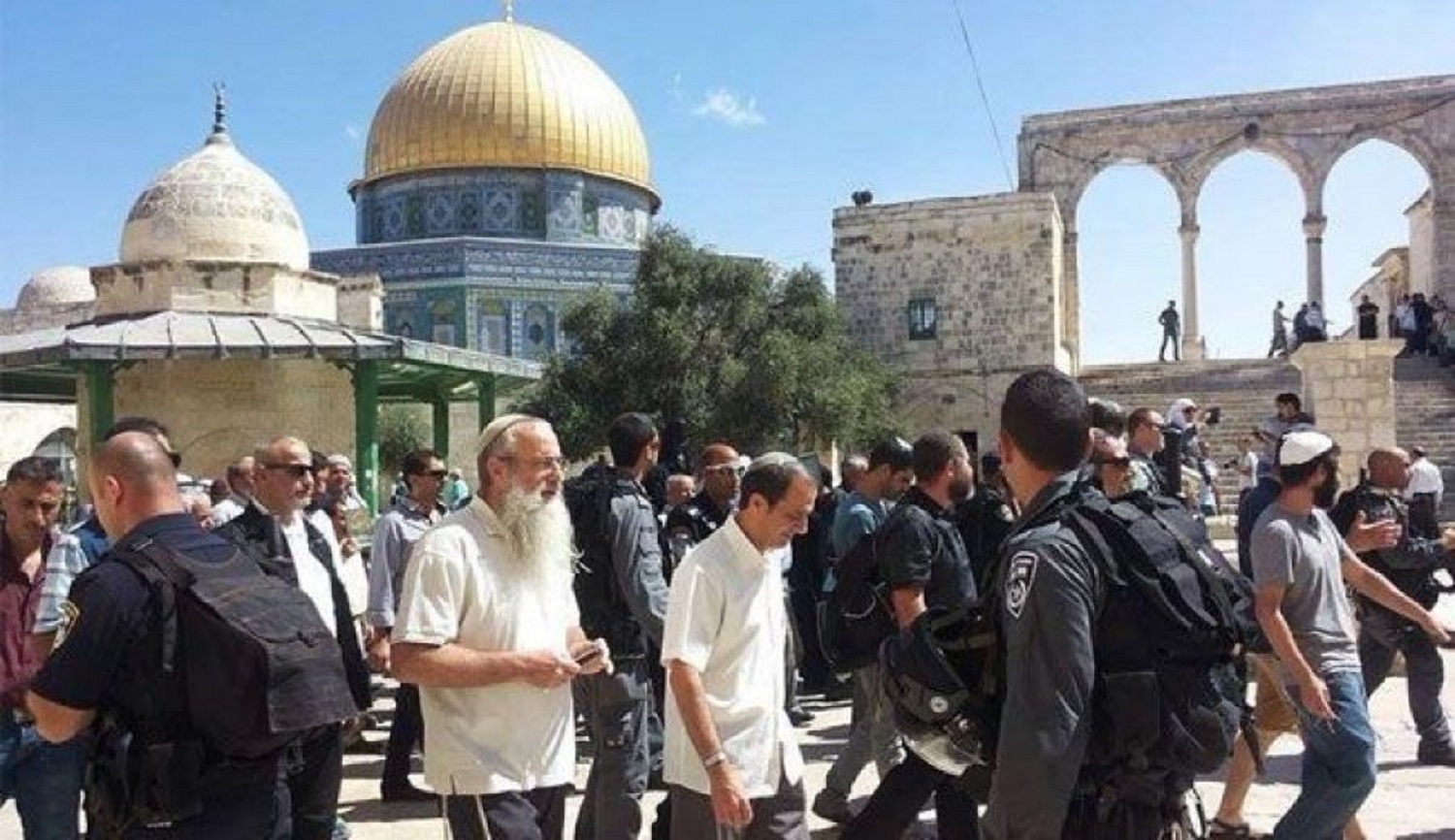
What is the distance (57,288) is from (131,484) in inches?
1646

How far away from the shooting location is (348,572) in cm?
536

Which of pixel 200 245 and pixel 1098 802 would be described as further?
pixel 200 245

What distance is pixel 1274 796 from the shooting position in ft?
17.5

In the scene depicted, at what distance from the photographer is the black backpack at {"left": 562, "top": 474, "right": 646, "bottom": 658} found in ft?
14.6

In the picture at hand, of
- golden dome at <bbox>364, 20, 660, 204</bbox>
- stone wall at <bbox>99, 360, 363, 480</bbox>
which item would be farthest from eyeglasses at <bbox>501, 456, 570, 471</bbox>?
golden dome at <bbox>364, 20, 660, 204</bbox>

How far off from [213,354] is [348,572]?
8982mm

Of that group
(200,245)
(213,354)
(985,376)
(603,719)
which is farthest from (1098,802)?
(985,376)

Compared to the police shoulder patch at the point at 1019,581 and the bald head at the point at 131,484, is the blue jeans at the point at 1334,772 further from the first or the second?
the bald head at the point at 131,484

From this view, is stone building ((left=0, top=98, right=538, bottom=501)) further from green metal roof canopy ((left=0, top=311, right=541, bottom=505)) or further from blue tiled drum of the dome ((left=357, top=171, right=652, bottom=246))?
blue tiled drum of the dome ((left=357, top=171, right=652, bottom=246))

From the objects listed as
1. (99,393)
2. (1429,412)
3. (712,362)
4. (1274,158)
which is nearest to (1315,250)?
(1274,158)

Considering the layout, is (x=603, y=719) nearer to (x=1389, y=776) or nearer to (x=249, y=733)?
(x=249, y=733)

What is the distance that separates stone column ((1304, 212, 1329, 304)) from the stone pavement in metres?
22.7

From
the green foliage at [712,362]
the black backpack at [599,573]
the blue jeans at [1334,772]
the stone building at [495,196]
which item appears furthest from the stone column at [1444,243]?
the black backpack at [599,573]

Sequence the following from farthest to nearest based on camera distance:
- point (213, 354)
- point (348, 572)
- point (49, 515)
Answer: point (213, 354), point (348, 572), point (49, 515)
